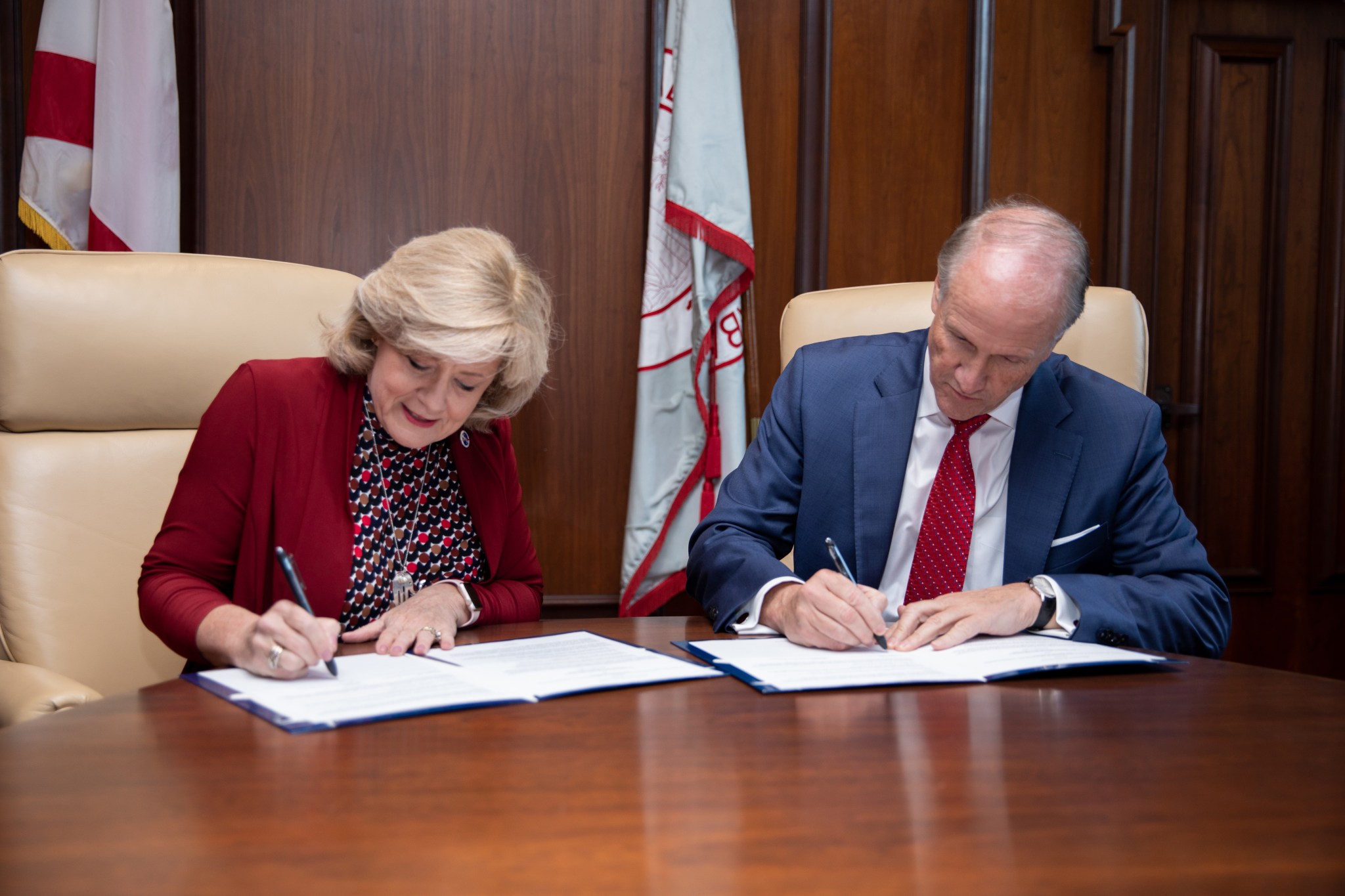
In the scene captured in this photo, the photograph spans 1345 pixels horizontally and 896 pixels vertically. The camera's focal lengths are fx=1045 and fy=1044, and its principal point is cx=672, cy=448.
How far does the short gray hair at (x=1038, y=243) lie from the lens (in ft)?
5.18

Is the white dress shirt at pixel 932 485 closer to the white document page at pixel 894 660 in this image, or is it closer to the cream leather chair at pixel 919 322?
the cream leather chair at pixel 919 322

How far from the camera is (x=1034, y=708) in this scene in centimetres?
107

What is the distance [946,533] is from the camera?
1.72 metres

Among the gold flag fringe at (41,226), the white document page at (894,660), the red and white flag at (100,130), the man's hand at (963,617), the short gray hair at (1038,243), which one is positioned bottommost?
the white document page at (894,660)

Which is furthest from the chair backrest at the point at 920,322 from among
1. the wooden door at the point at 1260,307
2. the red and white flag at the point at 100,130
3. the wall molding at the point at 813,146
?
the red and white flag at the point at 100,130

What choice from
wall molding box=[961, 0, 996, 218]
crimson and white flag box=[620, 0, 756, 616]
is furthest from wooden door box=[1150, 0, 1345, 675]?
crimson and white flag box=[620, 0, 756, 616]

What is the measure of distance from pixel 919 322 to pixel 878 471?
0.40 meters

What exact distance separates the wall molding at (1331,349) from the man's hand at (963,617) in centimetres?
260

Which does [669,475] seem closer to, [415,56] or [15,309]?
[415,56]

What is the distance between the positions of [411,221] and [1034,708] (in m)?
2.32

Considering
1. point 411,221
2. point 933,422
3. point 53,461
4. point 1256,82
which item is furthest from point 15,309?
point 1256,82

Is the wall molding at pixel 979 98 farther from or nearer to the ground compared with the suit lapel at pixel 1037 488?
farther from the ground

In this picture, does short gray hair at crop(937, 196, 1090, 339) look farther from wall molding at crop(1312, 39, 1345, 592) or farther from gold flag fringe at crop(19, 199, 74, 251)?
wall molding at crop(1312, 39, 1345, 592)

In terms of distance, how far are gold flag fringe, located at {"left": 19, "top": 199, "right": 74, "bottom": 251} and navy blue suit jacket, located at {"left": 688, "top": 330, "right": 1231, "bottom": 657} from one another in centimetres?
187
